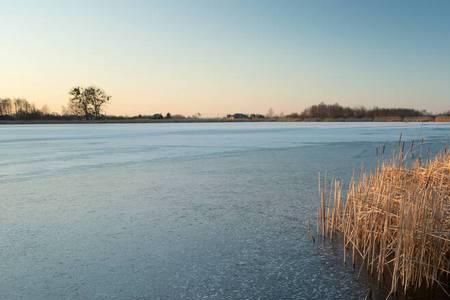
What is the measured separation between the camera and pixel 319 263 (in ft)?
11.4

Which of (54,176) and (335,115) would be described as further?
(335,115)

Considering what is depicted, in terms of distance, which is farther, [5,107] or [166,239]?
[5,107]

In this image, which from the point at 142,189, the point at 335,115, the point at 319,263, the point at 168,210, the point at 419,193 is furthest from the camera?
the point at 335,115

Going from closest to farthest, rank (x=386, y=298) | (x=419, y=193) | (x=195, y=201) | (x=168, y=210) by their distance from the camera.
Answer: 1. (x=386, y=298)
2. (x=419, y=193)
3. (x=168, y=210)
4. (x=195, y=201)

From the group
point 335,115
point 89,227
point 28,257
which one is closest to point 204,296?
point 28,257

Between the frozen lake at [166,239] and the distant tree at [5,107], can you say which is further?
the distant tree at [5,107]

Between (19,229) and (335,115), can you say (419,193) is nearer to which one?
(19,229)

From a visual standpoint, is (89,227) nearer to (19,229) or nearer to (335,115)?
(19,229)

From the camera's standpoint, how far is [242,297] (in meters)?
2.84

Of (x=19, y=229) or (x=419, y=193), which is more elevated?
(x=419, y=193)

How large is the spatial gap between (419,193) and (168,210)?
3147 mm

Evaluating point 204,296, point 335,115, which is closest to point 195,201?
point 204,296

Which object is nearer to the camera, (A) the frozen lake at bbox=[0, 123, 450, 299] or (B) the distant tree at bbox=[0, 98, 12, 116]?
(A) the frozen lake at bbox=[0, 123, 450, 299]

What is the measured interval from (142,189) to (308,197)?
2.81 metres
